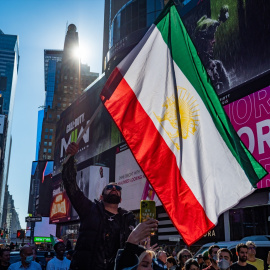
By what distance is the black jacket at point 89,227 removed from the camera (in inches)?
160

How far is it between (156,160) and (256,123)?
667 inches

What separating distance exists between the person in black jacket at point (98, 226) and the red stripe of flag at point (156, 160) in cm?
54

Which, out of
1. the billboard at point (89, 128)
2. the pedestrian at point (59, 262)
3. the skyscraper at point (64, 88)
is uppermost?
the skyscraper at point (64, 88)

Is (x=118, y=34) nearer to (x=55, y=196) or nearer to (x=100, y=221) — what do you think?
(x=55, y=196)

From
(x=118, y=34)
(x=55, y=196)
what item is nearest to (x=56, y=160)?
(x=55, y=196)

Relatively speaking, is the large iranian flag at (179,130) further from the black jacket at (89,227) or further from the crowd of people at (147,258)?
the crowd of people at (147,258)

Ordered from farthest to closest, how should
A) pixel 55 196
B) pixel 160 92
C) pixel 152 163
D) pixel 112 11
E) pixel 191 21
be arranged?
1. pixel 112 11
2. pixel 55 196
3. pixel 191 21
4. pixel 160 92
5. pixel 152 163

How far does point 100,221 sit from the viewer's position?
4234 mm

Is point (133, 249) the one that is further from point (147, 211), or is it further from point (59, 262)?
point (59, 262)

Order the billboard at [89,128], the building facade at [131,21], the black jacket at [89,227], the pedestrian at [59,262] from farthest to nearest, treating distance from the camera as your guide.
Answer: the building facade at [131,21]
the billboard at [89,128]
the pedestrian at [59,262]
the black jacket at [89,227]

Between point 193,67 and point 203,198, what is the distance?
6.14 feet

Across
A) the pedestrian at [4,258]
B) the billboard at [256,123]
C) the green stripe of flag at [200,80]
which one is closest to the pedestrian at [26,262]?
the pedestrian at [4,258]

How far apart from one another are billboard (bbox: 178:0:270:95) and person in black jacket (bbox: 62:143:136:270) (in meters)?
19.5

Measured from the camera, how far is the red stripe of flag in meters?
4.48
